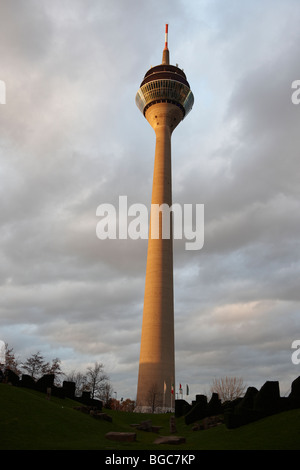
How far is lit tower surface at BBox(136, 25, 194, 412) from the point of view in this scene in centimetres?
7156

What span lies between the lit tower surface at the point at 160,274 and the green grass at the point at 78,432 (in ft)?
133

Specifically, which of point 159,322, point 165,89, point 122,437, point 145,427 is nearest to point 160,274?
point 159,322

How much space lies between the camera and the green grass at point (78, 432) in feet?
66.3

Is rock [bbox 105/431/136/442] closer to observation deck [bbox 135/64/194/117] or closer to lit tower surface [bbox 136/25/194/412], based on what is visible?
lit tower surface [bbox 136/25/194/412]

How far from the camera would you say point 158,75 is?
100 meters

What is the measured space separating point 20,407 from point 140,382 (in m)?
48.9

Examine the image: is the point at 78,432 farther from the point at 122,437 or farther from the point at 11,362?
the point at 11,362

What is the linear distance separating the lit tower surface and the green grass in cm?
4051

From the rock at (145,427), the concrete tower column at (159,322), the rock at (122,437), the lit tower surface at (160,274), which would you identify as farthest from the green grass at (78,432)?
the lit tower surface at (160,274)

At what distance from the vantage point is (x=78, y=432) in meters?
26.1

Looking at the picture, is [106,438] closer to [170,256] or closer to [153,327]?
[153,327]
